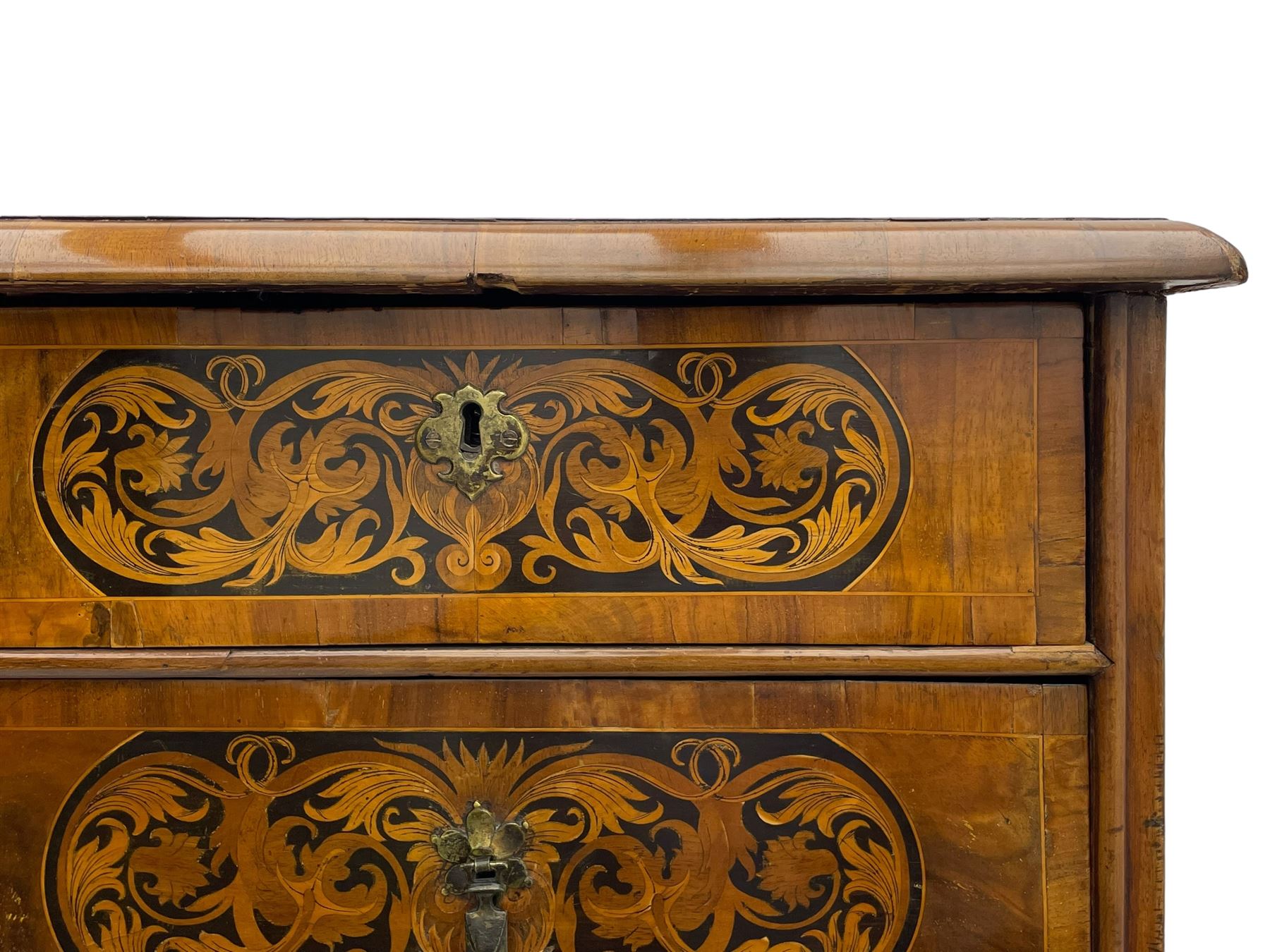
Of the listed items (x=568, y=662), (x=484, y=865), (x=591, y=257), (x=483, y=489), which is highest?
(x=591, y=257)

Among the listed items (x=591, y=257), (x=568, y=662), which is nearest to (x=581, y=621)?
(x=568, y=662)

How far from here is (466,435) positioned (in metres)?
0.87

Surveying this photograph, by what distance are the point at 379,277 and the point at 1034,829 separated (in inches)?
26.7

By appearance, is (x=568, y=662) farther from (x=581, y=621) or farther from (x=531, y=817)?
(x=531, y=817)

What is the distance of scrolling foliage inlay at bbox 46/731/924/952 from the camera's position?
0.89m

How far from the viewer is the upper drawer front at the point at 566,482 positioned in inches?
34.2

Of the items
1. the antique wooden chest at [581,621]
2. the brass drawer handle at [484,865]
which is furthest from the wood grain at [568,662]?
the brass drawer handle at [484,865]

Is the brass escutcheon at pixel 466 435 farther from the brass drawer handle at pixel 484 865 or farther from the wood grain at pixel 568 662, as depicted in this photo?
the brass drawer handle at pixel 484 865

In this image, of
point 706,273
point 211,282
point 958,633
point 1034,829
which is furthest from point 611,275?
point 1034,829

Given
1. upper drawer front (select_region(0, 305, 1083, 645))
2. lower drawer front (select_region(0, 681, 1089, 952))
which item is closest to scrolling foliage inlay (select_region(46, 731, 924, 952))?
lower drawer front (select_region(0, 681, 1089, 952))

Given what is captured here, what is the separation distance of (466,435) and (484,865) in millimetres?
350

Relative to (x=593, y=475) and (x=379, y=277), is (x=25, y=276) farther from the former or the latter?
(x=593, y=475)

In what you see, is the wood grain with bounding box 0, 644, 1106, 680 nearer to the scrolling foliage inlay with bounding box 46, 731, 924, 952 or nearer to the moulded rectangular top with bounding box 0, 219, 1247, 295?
the scrolling foliage inlay with bounding box 46, 731, 924, 952

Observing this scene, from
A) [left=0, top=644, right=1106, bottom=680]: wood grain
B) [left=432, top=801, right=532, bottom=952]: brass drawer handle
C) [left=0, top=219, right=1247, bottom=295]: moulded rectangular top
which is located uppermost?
[left=0, top=219, right=1247, bottom=295]: moulded rectangular top
